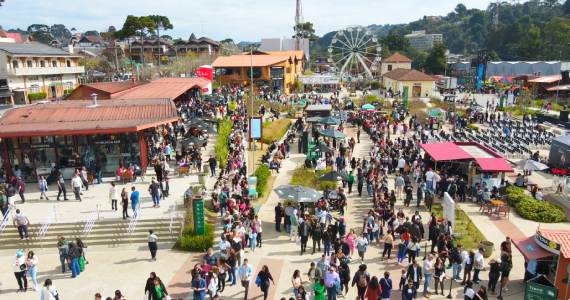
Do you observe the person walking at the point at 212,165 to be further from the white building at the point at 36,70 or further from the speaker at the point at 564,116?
the white building at the point at 36,70

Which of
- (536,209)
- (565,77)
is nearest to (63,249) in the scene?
(536,209)

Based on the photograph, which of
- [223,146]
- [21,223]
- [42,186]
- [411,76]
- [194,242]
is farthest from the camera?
[411,76]

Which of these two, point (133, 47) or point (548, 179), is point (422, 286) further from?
point (133, 47)

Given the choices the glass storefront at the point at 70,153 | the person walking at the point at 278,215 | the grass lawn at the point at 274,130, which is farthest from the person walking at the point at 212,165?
the grass lawn at the point at 274,130

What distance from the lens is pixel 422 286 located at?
498 inches

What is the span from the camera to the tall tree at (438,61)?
275 ft

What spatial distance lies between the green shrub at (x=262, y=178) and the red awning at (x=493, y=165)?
9865mm

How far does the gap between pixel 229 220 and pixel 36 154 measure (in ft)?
37.2

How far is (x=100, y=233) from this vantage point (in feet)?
52.8

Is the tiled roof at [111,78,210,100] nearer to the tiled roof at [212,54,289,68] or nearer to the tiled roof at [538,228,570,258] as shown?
the tiled roof at [212,54,289,68]

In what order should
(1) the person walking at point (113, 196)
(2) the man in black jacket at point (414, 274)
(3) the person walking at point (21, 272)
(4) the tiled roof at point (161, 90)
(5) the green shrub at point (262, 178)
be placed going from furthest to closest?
(4) the tiled roof at point (161, 90) < (5) the green shrub at point (262, 178) < (1) the person walking at point (113, 196) < (3) the person walking at point (21, 272) < (2) the man in black jacket at point (414, 274)

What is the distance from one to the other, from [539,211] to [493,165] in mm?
3017

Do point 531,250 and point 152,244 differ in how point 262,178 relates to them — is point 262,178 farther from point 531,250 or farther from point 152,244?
point 531,250

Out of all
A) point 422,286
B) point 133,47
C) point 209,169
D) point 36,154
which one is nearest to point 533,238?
point 422,286
